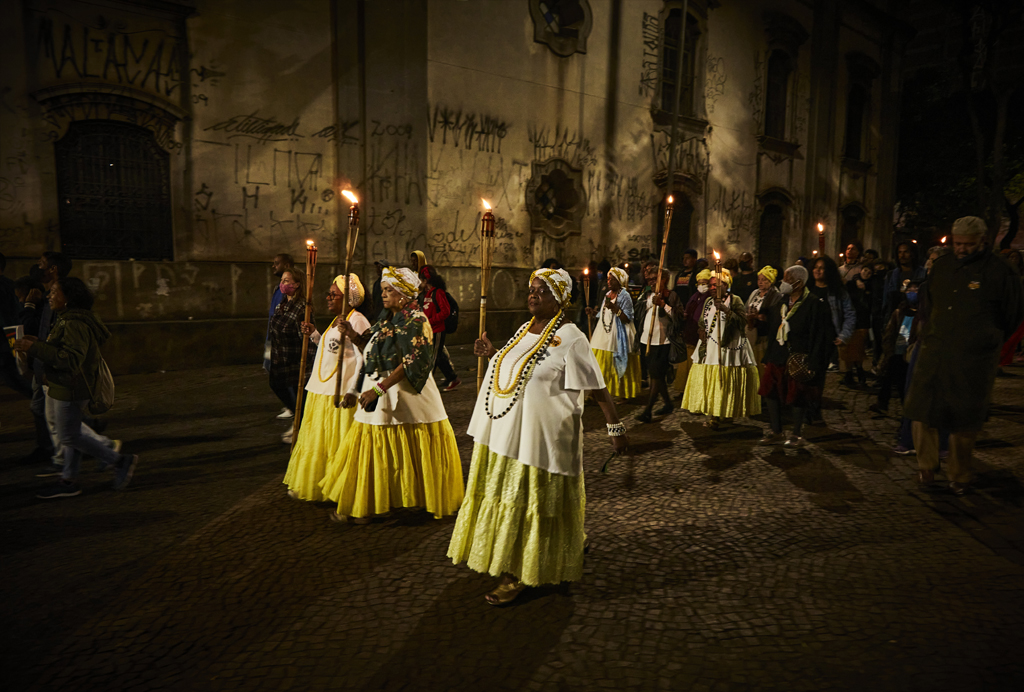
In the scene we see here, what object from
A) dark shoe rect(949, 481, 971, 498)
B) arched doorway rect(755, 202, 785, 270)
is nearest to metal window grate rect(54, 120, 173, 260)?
dark shoe rect(949, 481, 971, 498)

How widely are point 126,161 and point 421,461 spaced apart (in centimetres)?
901

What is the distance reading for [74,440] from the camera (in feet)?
16.2

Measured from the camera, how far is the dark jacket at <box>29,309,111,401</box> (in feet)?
15.5

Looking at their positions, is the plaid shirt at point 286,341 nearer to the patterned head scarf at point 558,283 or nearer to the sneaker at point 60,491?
the sneaker at point 60,491

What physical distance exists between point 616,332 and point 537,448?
17.0 ft

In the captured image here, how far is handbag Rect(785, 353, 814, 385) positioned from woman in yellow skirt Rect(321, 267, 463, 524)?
362 cm

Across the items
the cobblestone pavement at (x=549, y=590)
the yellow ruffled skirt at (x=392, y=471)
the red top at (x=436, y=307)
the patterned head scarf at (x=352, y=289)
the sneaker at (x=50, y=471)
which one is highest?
the patterned head scarf at (x=352, y=289)

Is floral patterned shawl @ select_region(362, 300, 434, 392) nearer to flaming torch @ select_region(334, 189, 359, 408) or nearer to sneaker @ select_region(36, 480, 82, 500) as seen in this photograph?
flaming torch @ select_region(334, 189, 359, 408)

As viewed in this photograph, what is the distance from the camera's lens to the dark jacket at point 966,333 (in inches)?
195

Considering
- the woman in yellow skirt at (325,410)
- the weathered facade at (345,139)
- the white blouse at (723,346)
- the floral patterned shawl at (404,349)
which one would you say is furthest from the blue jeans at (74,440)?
the white blouse at (723,346)

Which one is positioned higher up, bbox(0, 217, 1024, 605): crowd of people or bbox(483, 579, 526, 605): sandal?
bbox(0, 217, 1024, 605): crowd of people

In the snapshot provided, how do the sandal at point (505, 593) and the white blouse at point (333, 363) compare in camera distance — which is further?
the white blouse at point (333, 363)

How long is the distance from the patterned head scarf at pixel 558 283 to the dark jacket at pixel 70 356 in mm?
3570

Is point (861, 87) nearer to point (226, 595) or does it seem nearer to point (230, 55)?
point (230, 55)
